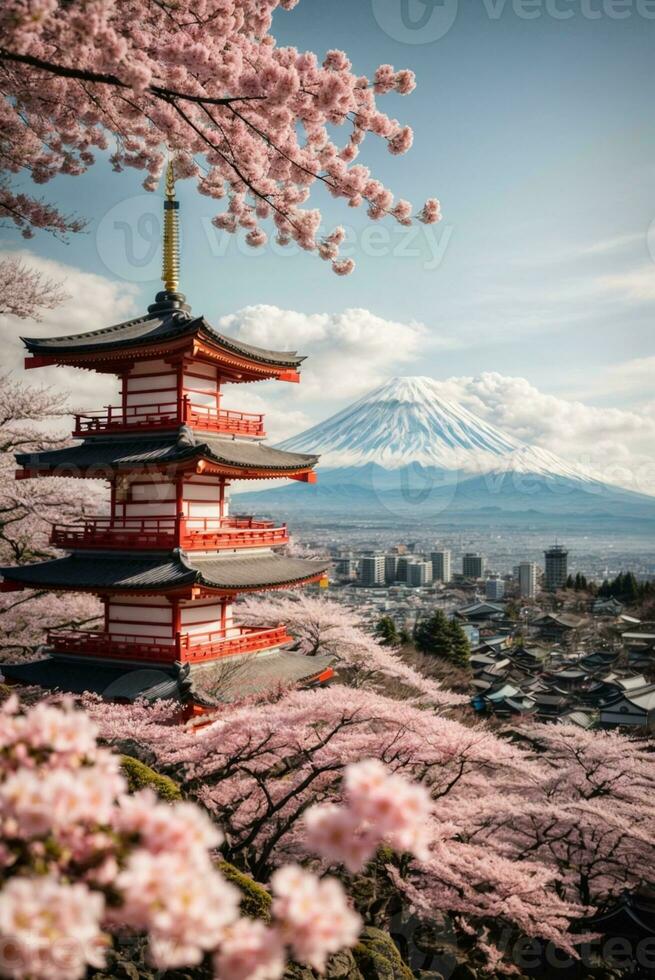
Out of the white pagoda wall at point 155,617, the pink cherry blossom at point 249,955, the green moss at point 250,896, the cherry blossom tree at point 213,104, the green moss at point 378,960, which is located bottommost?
the green moss at point 378,960

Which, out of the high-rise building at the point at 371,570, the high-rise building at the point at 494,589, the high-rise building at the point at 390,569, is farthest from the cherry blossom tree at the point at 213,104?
the high-rise building at the point at 390,569

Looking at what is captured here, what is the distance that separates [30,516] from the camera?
1555 cm

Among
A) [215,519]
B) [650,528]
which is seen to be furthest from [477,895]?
[650,528]

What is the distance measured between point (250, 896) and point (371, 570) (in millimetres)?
82561

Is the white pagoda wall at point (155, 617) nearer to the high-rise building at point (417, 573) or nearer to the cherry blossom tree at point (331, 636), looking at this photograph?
the cherry blossom tree at point (331, 636)

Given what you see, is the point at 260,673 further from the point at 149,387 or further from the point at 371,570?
the point at 371,570

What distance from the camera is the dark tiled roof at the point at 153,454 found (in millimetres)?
9828

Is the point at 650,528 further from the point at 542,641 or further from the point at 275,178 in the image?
the point at 275,178

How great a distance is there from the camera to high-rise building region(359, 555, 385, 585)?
284 feet

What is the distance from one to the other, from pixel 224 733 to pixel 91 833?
7.05 m

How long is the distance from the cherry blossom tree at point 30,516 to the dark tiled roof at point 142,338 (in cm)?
479

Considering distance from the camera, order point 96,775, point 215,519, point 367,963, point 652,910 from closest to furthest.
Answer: point 96,775
point 367,963
point 215,519
point 652,910

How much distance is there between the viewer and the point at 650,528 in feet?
606

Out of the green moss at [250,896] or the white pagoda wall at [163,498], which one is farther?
the white pagoda wall at [163,498]
